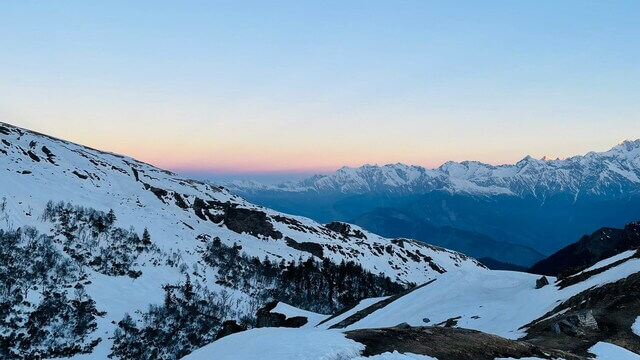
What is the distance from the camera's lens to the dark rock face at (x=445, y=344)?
19.7m

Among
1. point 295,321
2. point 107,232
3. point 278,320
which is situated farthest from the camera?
point 107,232

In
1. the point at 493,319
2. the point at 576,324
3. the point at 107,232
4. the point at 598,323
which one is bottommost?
the point at 107,232

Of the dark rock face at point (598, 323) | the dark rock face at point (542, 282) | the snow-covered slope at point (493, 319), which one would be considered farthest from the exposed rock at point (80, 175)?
the dark rock face at point (598, 323)

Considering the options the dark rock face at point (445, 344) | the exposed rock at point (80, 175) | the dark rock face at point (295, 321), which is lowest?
the dark rock face at point (295, 321)

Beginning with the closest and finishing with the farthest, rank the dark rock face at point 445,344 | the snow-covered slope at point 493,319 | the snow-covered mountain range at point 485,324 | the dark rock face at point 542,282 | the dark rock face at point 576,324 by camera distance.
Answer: the snow-covered mountain range at point 485,324
the snow-covered slope at point 493,319
the dark rock face at point 445,344
the dark rock face at point 576,324
the dark rock face at point 542,282

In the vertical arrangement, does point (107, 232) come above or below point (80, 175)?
below

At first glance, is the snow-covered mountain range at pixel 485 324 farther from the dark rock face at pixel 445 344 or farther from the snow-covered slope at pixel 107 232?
the snow-covered slope at pixel 107 232

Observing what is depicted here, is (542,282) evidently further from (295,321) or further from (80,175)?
(80,175)

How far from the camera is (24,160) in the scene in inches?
6230

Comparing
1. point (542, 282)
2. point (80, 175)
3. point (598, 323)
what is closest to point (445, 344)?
point (598, 323)

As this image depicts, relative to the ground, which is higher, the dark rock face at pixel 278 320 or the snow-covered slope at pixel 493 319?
the snow-covered slope at pixel 493 319

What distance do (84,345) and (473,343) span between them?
292 ft

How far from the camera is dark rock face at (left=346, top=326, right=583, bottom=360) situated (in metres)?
19.7

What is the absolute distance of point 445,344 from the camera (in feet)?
71.7
